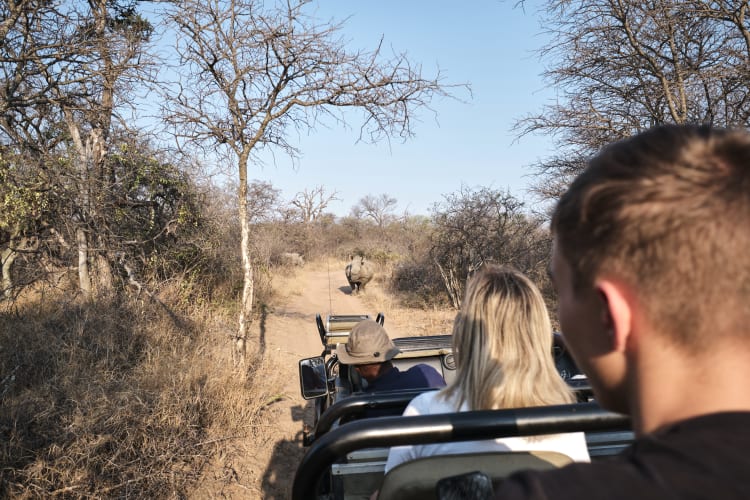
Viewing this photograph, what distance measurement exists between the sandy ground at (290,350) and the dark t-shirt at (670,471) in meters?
4.04

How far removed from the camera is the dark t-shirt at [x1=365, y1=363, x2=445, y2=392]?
323cm

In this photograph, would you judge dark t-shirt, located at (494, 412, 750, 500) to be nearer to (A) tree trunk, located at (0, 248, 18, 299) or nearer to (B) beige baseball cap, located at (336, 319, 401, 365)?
(B) beige baseball cap, located at (336, 319, 401, 365)

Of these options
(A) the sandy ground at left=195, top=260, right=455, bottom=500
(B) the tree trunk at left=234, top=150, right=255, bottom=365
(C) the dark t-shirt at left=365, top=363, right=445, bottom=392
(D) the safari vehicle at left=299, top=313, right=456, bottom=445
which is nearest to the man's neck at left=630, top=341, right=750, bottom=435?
(D) the safari vehicle at left=299, top=313, right=456, bottom=445

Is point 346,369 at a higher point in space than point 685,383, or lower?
lower

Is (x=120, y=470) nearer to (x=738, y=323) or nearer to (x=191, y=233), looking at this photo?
(x=738, y=323)

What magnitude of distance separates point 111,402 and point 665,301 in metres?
4.35

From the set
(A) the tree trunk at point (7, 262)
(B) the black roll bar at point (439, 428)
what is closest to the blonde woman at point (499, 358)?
(B) the black roll bar at point (439, 428)

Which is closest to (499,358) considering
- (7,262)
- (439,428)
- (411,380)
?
(439,428)

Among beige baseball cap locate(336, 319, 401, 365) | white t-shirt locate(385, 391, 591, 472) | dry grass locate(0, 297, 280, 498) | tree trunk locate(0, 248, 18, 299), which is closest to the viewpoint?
white t-shirt locate(385, 391, 591, 472)

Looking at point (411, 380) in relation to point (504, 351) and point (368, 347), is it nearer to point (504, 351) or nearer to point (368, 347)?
point (368, 347)

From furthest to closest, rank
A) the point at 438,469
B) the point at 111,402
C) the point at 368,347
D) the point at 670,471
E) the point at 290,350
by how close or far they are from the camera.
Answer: the point at 290,350 < the point at 111,402 < the point at 368,347 < the point at 438,469 < the point at 670,471

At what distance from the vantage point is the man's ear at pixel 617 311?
67 centimetres

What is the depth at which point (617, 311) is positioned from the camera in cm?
67

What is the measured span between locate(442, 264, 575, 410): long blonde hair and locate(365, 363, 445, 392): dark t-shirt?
139 cm
